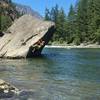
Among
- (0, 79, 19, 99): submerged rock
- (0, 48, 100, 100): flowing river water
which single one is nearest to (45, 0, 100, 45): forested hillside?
(0, 48, 100, 100): flowing river water

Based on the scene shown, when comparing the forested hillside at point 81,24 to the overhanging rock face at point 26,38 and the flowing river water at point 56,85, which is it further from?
the flowing river water at point 56,85

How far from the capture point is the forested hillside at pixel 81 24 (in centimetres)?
12754

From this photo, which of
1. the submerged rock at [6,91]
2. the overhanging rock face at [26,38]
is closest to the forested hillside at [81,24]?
the overhanging rock face at [26,38]

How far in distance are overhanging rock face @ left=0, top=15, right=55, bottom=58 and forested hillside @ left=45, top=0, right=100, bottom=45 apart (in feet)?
207

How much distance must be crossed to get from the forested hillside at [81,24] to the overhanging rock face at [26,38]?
6318 centimetres

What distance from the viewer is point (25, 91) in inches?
Answer: 944

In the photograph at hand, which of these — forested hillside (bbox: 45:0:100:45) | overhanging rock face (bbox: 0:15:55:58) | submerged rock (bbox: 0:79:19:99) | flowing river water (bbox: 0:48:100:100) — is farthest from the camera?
forested hillside (bbox: 45:0:100:45)

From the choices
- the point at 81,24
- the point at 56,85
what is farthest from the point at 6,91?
the point at 81,24

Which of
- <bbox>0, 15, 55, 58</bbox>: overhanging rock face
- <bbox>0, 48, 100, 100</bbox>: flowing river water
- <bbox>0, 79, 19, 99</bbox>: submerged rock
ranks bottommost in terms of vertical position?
<bbox>0, 48, 100, 100</bbox>: flowing river water

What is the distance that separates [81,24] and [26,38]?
8785 cm

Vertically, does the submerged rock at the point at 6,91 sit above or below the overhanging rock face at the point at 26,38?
below

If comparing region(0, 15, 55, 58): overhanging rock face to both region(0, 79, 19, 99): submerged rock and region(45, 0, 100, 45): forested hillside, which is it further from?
region(45, 0, 100, 45): forested hillside

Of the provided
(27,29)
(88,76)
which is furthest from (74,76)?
(27,29)

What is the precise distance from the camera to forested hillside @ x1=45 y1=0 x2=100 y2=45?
128m
